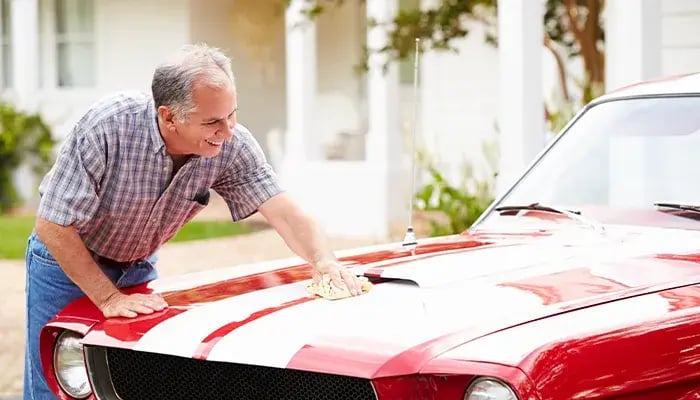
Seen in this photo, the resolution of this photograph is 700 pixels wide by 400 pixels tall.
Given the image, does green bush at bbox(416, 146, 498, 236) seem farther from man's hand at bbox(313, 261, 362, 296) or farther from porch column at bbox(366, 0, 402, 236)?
man's hand at bbox(313, 261, 362, 296)

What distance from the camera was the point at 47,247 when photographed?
12.3ft

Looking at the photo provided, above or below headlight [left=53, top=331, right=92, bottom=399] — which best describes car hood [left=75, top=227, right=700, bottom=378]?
above

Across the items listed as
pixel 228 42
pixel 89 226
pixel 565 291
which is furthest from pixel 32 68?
pixel 565 291

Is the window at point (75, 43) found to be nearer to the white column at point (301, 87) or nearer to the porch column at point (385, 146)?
the white column at point (301, 87)

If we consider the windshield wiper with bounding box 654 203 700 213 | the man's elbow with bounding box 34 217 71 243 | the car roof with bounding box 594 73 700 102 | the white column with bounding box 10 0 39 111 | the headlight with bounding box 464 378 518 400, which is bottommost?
the headlight with bounding box 464 378 518 400

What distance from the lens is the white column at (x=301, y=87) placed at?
14.7m

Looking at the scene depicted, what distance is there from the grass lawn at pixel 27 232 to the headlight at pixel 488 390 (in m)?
11.3

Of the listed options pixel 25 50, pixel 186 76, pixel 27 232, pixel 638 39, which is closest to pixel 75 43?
pixel 25 50

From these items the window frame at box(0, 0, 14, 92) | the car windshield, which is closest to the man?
the car windshield

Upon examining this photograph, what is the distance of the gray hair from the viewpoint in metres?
3.61

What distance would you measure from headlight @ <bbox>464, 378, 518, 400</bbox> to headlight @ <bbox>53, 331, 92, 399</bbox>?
1199 millimetres

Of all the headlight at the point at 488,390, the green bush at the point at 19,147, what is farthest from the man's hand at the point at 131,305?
the green bush at the point at 19,147

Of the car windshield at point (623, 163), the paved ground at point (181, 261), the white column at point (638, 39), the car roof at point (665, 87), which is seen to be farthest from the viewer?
the paved ground at point (181, 261)

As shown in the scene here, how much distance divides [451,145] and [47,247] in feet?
39.2
